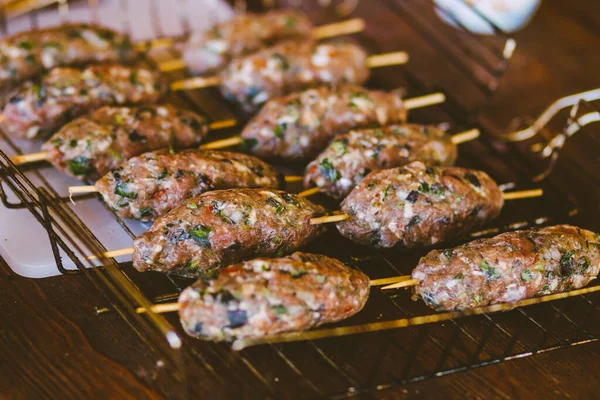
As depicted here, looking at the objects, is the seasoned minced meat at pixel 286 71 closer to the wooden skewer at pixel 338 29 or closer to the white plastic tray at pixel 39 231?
the wooden skewer at pixel 338 29

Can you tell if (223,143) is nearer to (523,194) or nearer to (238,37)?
(238,37)

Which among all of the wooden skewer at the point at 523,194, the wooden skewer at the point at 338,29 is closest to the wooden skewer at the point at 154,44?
the wooden skewer at the point at 338,29

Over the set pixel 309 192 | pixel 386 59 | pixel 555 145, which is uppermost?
pixel 386 59

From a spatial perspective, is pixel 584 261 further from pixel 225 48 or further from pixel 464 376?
pixel 225 48

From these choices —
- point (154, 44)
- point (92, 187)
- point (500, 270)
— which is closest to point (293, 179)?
point (92, 187)

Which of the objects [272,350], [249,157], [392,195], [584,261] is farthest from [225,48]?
[584,261]

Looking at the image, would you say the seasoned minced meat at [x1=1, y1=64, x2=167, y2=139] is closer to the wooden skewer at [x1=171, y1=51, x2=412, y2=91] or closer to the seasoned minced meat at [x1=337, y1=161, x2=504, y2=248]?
the wooden skewer at [x1=171, y1=51, x2=412, y2=91]

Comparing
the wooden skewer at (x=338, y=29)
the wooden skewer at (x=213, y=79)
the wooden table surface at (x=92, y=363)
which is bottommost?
the wooden table surface at (x=92, y=363)

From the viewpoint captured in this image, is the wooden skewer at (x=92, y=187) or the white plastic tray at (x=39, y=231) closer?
the wooden skewer at (x=92, y=187)
